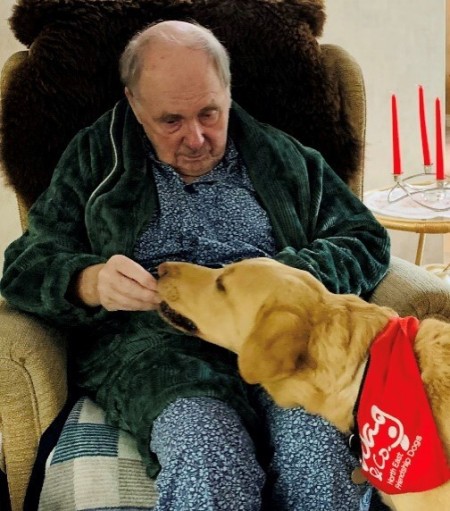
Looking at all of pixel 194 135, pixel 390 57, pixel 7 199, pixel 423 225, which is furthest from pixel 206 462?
pixel 390 57

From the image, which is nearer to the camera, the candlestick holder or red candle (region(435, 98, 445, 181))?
red candle (region(435, 98, 445, 181))

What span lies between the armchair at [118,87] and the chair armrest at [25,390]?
0.11m

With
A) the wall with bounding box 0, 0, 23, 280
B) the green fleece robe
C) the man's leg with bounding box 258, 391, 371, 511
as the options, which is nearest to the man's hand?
the green fleece robe

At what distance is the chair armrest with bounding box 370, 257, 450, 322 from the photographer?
59.3 inches

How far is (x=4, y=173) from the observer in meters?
1.81

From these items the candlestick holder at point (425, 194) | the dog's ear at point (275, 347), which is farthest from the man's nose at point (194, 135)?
the candlestick holder at point (425, 194)

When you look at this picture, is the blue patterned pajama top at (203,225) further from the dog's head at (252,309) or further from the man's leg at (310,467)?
the man's leg at (310,467)

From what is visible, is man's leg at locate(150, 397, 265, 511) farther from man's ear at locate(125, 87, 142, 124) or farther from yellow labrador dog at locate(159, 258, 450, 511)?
man's ear at locate(125, 87, 142, 124)

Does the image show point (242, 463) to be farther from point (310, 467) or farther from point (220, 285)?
point (220, 285)

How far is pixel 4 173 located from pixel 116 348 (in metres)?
0.63

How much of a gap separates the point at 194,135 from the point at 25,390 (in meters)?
0.65

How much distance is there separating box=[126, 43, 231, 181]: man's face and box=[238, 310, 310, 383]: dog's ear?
0.52 m

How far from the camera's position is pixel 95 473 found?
4.28 ft

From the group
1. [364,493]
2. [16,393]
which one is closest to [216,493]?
[364,493]
